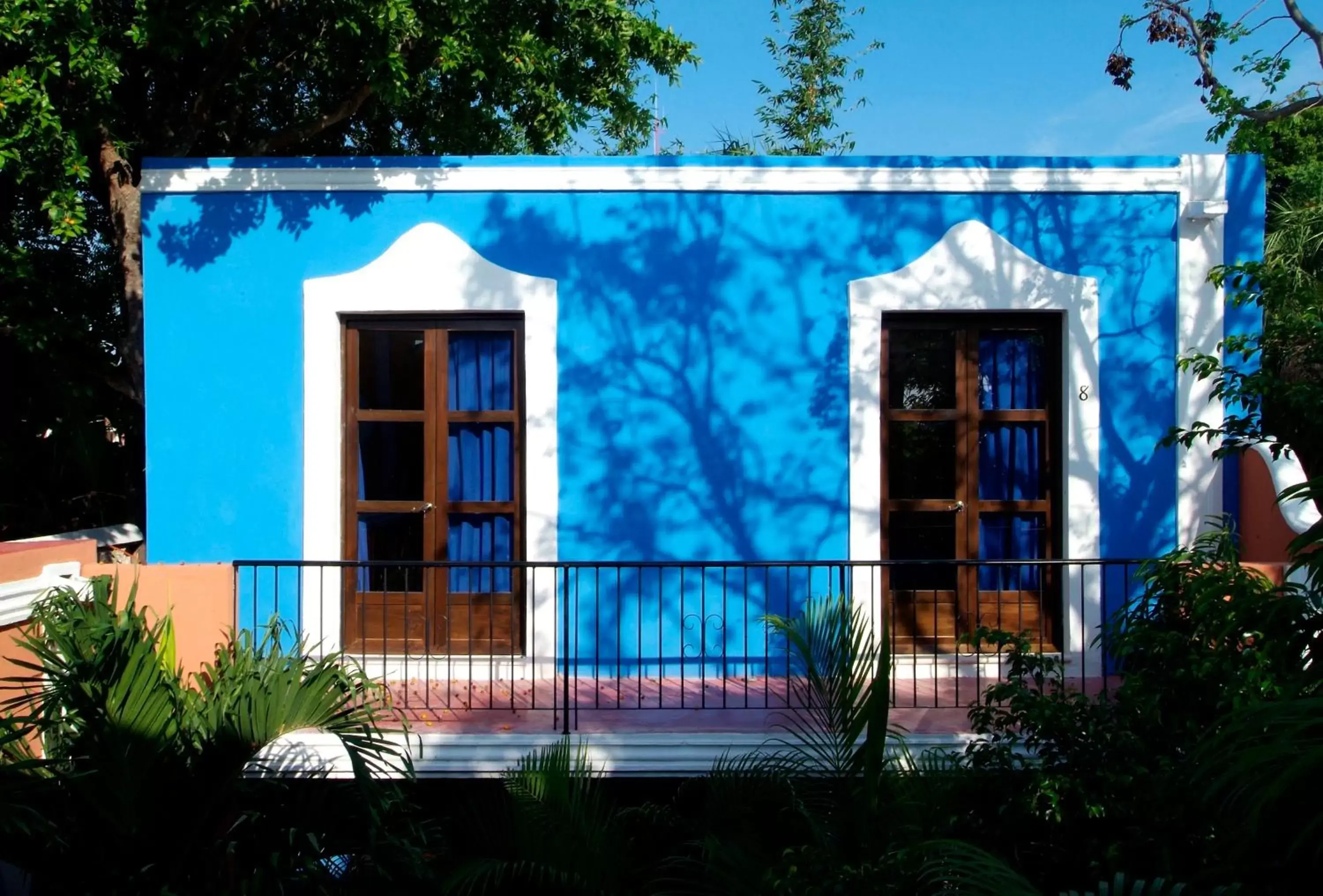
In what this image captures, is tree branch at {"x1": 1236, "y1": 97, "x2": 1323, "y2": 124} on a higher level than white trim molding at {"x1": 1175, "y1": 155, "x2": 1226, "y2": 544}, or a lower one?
higher

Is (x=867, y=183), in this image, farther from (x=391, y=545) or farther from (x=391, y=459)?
(x=391, y=545)

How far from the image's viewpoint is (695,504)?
5332mm

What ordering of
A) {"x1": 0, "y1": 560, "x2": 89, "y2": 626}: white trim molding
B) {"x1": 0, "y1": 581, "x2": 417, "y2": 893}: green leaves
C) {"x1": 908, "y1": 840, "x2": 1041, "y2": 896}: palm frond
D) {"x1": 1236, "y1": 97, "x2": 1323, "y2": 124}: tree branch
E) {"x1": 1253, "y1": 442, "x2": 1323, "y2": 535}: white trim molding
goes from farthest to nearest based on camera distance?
1. {"x1": 1236, "y1": 97, "x2": 1323, "y2": 124}: tree branch
2. {"x1": 1253, "y1": 442, "x2": 1323, "y2": 535}: white trim molding
3. {"x1": 0, "y1": 560, "x2": 89, "y2": 626}: white trim molding
4. {"x1": 0, "y1": 581, "x2": 417, "y2": 893}: green leaves
5. {"x1": 908, "y1": 840, "x2": 1041, "y2": 896}: palm frond

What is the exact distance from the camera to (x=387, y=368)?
5.46 m

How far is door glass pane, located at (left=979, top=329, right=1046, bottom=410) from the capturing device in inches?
215

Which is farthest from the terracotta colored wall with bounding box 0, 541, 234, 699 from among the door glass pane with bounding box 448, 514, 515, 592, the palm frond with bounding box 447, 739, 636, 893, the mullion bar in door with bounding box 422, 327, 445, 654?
the palm frond with bounding box 447, 739, 636, 893

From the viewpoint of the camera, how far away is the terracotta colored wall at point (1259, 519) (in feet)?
16.4

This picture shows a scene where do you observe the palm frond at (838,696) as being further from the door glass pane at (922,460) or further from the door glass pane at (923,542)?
the door glass pane at (922,460)

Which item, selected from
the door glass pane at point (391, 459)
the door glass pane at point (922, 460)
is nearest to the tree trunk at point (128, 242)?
the door glass pane at point (391, 459)

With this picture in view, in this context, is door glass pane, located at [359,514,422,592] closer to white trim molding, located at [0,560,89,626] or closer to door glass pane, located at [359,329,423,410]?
door glass pane, located at [359,329,423,410]

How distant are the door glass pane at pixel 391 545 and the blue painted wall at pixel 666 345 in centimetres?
37

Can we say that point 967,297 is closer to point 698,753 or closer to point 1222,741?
point 698,753

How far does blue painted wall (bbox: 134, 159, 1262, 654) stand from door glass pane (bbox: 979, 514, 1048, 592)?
14.5 inches

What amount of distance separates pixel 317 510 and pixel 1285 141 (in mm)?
16353
